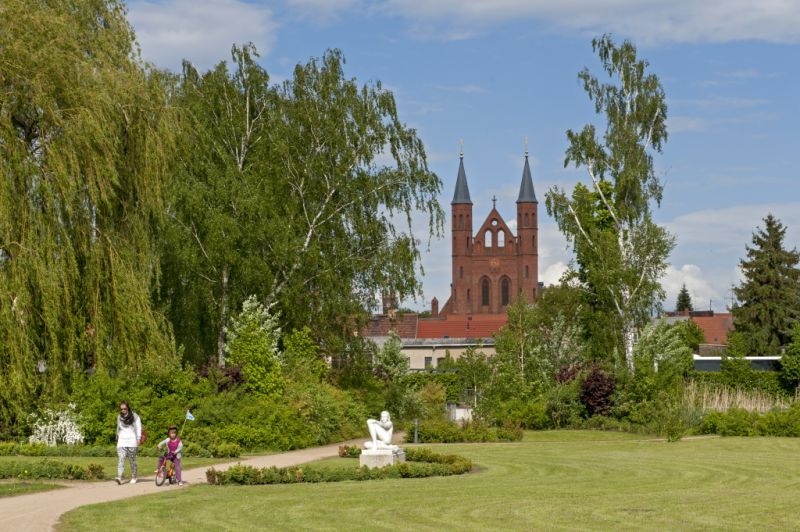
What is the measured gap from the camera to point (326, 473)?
68.8 ft

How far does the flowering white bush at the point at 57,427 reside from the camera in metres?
28.6

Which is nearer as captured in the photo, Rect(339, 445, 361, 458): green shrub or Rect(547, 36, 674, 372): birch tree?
Rect(339, 445, 361, 458): green shrub

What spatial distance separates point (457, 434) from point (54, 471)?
1467 cm

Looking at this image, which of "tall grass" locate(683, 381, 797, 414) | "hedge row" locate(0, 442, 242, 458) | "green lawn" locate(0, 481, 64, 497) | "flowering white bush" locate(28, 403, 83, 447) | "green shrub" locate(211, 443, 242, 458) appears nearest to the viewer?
"green lawn" locate(0, 481, 64, 497)

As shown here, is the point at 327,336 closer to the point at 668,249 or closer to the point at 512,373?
the point at 512,373

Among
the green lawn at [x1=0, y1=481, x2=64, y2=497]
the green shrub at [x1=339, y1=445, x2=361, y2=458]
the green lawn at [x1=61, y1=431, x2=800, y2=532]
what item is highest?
the green shrub at [x1=339, y1=445, x2=361, y2=458]

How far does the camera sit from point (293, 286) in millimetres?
37469

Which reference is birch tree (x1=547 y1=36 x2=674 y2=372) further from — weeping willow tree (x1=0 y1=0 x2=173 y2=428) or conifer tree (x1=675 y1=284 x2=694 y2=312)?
conifer tree (x1=675 y1=284 x2=694 y2=312)

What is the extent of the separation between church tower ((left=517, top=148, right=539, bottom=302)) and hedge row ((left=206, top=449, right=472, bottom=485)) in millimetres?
136028

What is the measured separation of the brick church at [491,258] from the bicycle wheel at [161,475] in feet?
450

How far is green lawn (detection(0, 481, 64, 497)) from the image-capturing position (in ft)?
60.8

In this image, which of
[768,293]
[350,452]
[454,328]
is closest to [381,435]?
[350,452]

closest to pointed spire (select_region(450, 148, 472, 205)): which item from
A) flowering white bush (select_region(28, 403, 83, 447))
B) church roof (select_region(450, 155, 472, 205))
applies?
church roof (select_region(450, 155, 472, 205))

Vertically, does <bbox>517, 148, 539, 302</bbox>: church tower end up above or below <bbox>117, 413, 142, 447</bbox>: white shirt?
above
